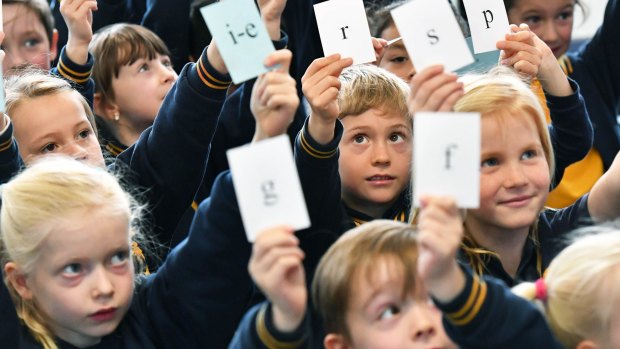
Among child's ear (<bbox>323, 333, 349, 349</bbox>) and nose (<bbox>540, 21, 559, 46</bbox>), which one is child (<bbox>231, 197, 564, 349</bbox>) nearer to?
child's ear (<bbox>323, 333, 349, 349</bbox>)

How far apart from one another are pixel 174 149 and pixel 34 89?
16.3 inches

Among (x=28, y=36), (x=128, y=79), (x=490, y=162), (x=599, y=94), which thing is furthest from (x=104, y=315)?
(x=599, y=94)

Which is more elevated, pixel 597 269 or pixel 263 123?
pixel 263 123

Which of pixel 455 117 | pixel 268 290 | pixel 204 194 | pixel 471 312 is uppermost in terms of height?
pixel 455 117

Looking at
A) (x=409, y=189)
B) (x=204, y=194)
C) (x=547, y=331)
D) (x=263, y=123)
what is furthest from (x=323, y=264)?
(x=204, y=194)

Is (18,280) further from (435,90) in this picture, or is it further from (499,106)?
(499,106)

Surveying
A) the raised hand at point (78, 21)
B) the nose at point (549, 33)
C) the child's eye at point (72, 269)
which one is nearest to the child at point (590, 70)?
the nose at point (549, 33)

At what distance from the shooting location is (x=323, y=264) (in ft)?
5.71

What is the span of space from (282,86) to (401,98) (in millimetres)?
722

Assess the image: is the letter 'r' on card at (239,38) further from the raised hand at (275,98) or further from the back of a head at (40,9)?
the back of a head at (40,9)

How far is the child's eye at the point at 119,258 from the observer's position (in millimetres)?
1843

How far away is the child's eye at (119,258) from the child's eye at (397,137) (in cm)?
72

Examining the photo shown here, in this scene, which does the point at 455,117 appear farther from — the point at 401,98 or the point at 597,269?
the point at 401,98

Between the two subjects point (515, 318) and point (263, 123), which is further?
point (263, 123)
